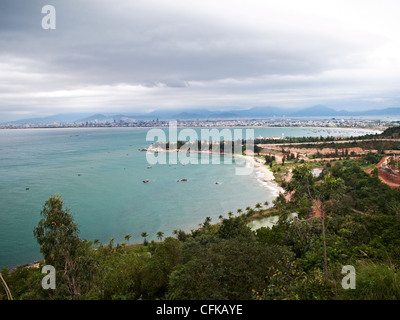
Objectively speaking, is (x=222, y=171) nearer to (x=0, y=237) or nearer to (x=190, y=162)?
(x=190, y=162)

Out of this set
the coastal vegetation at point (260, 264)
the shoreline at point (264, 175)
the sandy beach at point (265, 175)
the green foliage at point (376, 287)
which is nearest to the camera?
the green foliage at point (376, 287)

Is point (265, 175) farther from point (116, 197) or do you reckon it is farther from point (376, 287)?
point (376, 287)

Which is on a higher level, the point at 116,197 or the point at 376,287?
the point at 376,287

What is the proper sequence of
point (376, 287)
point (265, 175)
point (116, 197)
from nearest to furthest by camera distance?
point (376, 287) < point (116, 197) < point (265, 175)

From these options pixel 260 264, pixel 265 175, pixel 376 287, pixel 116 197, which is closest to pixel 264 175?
pixel 265 175

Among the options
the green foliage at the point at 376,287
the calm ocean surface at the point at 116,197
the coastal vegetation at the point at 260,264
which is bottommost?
the calm ocean surface at the point at 116,197

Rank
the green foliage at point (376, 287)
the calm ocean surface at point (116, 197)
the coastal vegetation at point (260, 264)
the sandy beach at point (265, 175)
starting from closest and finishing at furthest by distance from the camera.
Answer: the green foliage at point (376, 287) → the coastal vegetation at point (260, 264) → the calm ocean surface at point (116, 197) → the sandy beach at point (265, 175)

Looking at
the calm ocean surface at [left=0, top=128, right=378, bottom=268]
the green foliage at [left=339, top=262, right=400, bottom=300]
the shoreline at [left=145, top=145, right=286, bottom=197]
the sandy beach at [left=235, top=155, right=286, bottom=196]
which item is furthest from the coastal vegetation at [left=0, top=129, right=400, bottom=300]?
the sandy beach at [left=235, top=155, right=286, bottom=196]

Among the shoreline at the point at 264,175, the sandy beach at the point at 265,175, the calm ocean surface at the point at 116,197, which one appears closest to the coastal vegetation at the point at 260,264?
the calm ocean surface at the point at 116,197

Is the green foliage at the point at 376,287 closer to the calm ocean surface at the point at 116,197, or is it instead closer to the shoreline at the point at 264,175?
the calm ocean surface at the point at 116,197
